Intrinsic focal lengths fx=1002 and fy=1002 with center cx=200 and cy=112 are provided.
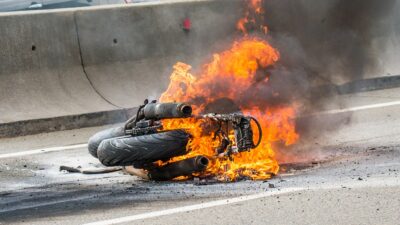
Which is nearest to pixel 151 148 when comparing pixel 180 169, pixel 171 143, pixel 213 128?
pixel 171 143

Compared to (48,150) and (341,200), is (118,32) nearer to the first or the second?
(48,150)

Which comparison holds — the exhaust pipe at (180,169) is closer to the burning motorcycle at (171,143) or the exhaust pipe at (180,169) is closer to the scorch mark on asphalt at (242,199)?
the burning motorcycle at (171,143)

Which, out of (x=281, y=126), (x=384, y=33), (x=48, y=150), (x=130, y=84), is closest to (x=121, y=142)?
(x=281, y=126)

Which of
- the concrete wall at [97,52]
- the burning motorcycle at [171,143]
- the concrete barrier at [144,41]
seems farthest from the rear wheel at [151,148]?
the concrete barrier at [144,41]

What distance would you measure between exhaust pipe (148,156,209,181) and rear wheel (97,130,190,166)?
0.37 feet

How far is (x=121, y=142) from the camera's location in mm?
9484

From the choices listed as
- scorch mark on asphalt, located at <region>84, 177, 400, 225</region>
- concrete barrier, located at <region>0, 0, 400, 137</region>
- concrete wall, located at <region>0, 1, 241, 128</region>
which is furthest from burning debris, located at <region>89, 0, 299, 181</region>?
concrete wall, located at <region>0, 1, 241, 128</region>

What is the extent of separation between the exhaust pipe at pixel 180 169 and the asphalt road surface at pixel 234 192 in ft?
0.32

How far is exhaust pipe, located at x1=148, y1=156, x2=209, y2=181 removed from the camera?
9.12 metres

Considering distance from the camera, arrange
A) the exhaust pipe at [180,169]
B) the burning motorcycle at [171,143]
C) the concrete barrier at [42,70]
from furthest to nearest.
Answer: the concrete barrier at [42,70]
the burning motorcycle at [171,143]
the exhaust pipe at [180,169]

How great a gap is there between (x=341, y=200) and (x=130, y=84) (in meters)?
7.36

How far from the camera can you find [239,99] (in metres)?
10.2

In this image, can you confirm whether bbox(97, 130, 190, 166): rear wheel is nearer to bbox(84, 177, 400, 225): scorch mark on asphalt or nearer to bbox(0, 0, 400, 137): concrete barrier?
bbox(84, 177, 400, 225): scorch mark on asphalt

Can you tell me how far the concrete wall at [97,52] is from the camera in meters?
14.1
